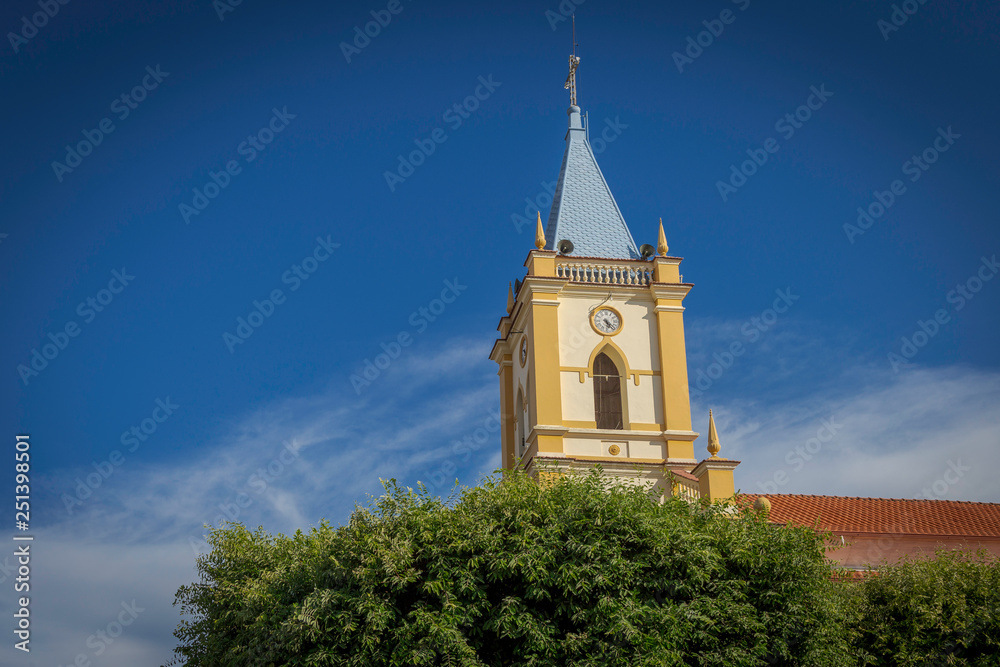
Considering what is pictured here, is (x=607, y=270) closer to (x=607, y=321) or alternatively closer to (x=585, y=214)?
(x=607, y=321)

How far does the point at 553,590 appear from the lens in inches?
781

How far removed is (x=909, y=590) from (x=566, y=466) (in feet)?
36.8

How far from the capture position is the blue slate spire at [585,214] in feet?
117

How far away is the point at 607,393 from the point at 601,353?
133cm

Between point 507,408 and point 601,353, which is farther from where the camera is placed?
point 507,408

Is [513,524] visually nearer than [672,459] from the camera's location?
Yes

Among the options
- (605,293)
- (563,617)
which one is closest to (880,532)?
(605,293)

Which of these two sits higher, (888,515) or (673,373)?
(673,373)

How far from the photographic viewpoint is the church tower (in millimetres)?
32125

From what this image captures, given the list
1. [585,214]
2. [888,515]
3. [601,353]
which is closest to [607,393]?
[601,353]

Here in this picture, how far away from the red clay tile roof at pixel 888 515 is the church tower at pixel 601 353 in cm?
323

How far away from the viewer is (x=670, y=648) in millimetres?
18625

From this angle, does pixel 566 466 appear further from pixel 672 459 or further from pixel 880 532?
pixel 880 532

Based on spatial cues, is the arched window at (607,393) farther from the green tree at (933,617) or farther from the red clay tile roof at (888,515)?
the green tree at (933,617)
